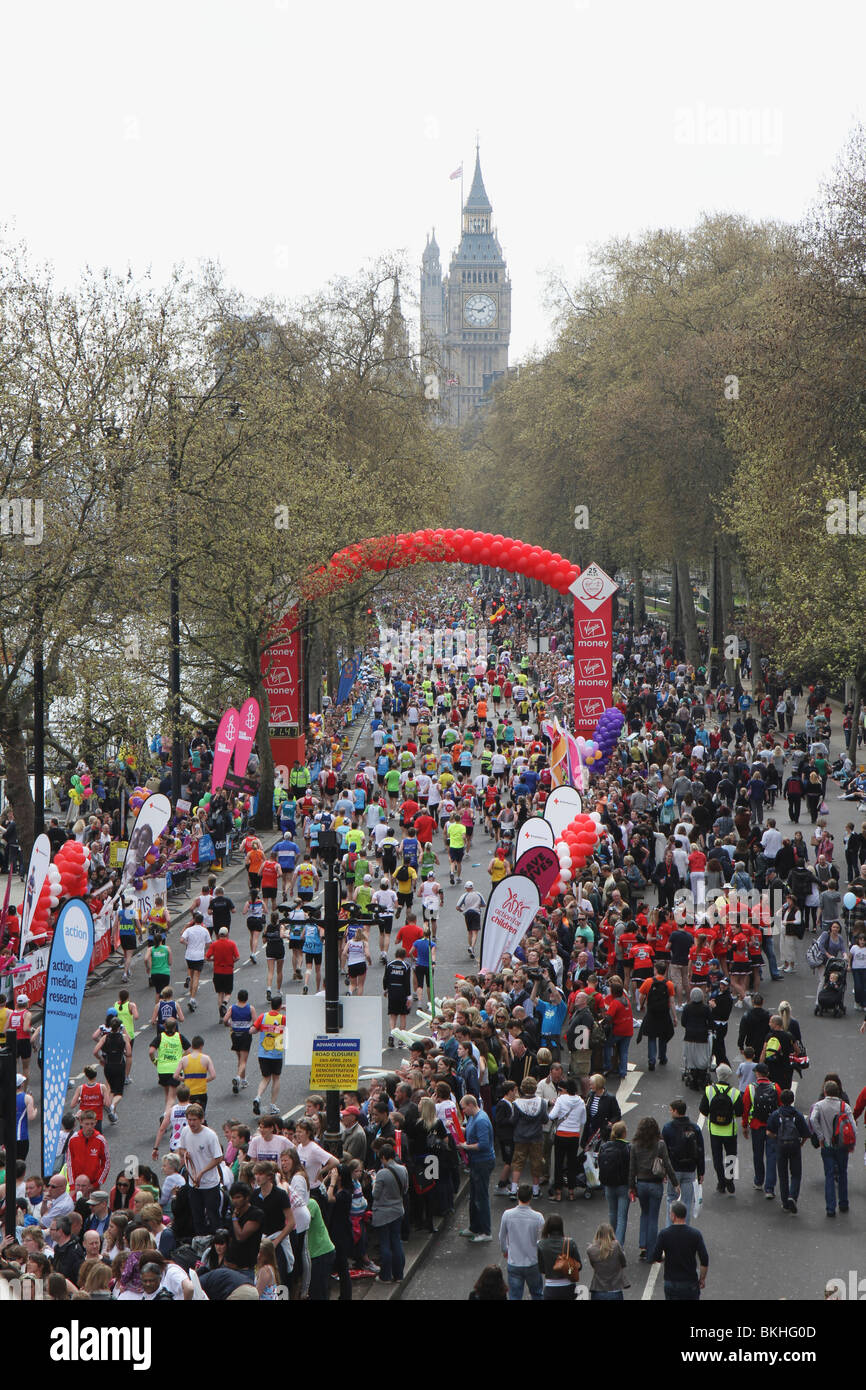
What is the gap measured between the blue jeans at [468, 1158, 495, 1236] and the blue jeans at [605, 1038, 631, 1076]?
3.59 metres

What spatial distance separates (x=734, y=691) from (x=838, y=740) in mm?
5949

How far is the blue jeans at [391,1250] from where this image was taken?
11.7 meters

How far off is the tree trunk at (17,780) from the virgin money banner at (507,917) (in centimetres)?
1029

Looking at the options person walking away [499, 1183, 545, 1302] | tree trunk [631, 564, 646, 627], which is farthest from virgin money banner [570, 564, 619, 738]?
tree trunk [631, 564, 646, 627]

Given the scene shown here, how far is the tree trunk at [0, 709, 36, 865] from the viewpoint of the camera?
25344mm

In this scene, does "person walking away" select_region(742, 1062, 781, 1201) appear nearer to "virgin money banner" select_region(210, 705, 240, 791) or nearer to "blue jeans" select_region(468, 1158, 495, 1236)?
"blue jeans" select_region(468, 1158, 495, 1236)

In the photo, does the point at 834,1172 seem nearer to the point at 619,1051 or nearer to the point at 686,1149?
the point at 686,1149

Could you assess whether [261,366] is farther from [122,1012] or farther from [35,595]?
[122,1012]

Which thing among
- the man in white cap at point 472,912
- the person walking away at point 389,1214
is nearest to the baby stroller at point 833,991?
the man in white cap at point 472,912

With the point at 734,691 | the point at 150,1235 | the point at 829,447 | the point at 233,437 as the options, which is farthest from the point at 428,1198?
the point at 734,691

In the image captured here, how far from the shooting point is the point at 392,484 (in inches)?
1811

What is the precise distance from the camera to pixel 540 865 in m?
19.9

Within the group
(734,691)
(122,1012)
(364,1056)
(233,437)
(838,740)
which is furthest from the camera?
(734,691)

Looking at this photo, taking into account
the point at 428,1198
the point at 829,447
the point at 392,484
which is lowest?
the point at 428,1198
